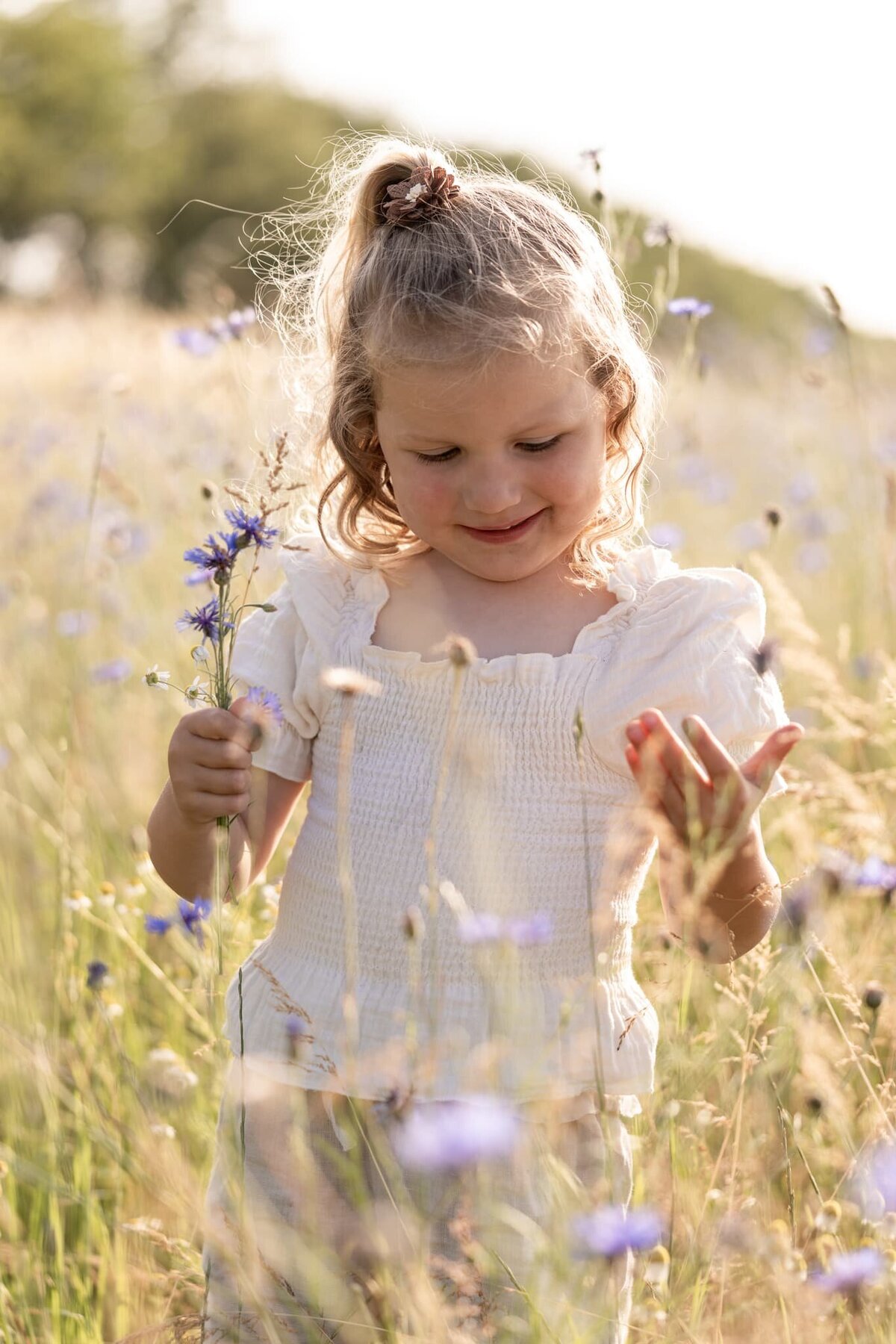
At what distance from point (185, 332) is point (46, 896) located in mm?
1015

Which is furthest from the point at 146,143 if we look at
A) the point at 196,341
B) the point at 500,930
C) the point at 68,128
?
the point at 500,930

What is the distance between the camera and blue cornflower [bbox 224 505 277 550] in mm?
1138

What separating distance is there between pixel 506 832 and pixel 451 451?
38 cm

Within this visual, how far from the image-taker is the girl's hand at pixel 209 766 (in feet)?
4.06

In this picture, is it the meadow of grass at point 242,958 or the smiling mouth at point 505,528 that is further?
the smiling mouth at point 505,528

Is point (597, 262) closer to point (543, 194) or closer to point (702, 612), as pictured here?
point (543, 194)

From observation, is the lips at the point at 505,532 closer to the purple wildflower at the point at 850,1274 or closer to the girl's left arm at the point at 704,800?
the girl's left arm at the point at 704,800

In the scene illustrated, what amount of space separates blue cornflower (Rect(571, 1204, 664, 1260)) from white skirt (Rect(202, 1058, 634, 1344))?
0.09 metres

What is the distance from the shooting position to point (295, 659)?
149 cm

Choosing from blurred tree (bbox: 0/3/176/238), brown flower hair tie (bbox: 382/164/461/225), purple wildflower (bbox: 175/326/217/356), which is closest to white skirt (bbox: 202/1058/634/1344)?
brown flower hair tie (bbox: 382/164/461/225)

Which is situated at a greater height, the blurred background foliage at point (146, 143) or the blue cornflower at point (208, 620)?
the blue cornflower at point (208, 620)

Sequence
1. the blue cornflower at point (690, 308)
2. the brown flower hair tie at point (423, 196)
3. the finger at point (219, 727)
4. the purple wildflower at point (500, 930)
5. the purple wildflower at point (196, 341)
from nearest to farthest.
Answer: the purple wildflower at point (500, 930) → the finger at point (219, 727) → the brown flower hair tie at point (423, 196) → the blue cornflower at point (690, 308) → the purple wildflower at point (196, 341)

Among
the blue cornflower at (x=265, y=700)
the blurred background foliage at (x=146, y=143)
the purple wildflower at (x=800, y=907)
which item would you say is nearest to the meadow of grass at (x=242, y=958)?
the purple wildflower at (x=800, y=907)

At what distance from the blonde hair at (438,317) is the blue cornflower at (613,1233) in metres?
0.75
